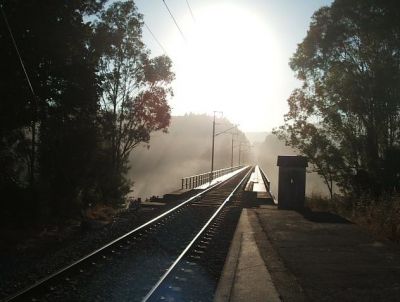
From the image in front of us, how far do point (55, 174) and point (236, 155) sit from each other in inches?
7236

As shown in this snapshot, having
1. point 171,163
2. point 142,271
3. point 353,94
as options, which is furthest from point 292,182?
point 171,163

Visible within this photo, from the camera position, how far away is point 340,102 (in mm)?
27188

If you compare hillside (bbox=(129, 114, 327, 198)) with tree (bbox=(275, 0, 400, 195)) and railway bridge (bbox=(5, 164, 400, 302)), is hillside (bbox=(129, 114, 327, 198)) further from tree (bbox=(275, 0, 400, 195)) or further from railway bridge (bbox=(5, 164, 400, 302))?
railway bridge (bbox=(5, 164, 400, 302))

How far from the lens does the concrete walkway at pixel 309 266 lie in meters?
7.11

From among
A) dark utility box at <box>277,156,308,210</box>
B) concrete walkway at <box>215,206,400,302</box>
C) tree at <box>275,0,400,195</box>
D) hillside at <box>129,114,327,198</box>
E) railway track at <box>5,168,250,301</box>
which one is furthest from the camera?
hillside at <box>129,114,327,198</box>

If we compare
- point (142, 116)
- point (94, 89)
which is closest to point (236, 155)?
point (142, 116)

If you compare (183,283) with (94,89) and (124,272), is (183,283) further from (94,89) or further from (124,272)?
(94,89)

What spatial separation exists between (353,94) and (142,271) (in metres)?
20.4

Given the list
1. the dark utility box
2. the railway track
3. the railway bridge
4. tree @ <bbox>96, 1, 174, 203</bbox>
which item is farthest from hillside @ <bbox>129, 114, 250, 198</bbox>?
the railway track

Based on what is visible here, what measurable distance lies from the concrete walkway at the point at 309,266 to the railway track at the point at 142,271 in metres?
0.54

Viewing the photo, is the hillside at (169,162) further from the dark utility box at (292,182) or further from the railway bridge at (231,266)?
the railway bridge at (231,266)

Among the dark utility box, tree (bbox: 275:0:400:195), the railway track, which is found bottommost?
the railway track

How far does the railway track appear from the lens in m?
6.96

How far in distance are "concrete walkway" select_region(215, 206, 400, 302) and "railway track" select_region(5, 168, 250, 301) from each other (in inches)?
21.1
